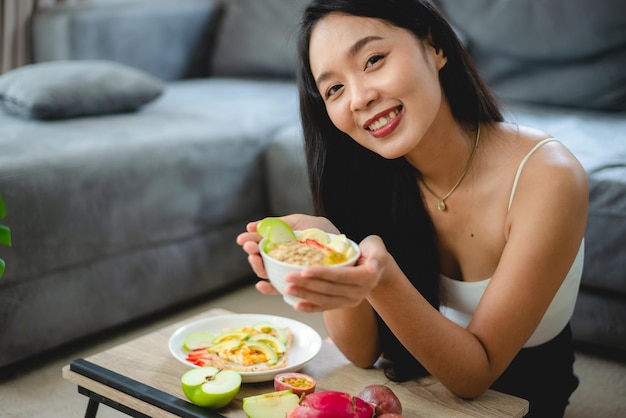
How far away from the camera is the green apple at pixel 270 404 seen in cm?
111

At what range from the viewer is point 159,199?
2.29m

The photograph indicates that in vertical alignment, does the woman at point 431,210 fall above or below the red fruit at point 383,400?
above

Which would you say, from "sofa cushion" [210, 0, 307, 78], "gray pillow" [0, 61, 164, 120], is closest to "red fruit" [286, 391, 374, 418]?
"gray pillow" [0, 61, 164, 120]

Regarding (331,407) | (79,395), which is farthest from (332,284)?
(79,395)

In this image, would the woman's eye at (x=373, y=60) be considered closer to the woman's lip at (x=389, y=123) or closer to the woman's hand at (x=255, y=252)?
the woman's lip at (x=389, y=123)

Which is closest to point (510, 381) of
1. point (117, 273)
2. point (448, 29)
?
point (448, 29)

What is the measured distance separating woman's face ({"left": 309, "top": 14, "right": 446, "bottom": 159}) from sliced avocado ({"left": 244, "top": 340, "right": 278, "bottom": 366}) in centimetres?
38

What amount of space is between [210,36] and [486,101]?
7.65ft

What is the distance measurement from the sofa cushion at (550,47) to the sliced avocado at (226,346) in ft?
5.67

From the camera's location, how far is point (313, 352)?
134 cm

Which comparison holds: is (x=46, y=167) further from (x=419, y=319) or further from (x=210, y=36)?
(x=210, y=36)

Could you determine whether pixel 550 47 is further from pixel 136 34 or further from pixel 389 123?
pixel 136 34

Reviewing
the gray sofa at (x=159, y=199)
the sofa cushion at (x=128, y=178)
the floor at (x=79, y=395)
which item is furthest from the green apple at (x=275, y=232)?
the sofa cushion at (x=128, y=178)

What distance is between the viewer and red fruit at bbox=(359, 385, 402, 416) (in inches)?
44.3
